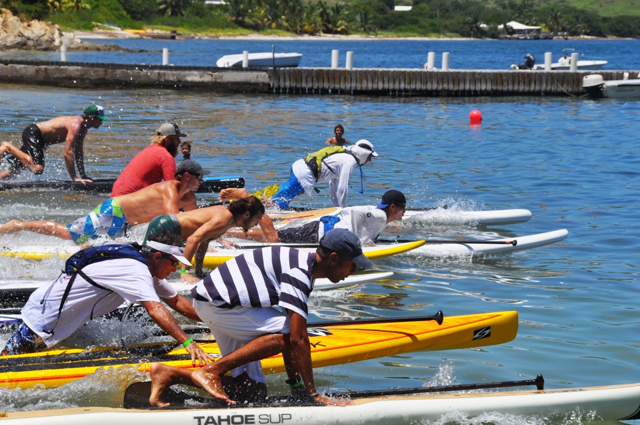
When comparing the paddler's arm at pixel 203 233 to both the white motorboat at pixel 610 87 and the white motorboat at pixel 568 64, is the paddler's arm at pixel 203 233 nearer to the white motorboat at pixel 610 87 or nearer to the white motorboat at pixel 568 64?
the white motorboat at pixel 610 87

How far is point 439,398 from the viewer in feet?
17.7

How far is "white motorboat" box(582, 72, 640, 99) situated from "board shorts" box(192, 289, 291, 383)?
28625mm

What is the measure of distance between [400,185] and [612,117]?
14123 millimetres

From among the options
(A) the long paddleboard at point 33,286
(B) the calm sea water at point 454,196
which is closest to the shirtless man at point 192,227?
(A) the long paddleboard at point 33,286

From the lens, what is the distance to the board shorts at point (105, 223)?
862 cm

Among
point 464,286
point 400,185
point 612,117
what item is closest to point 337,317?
point 464,286

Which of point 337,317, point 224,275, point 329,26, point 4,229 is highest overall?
point 329,26

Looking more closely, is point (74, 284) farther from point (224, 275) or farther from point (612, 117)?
point (612, 117)

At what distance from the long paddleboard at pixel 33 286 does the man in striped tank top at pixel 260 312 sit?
1.87 metres

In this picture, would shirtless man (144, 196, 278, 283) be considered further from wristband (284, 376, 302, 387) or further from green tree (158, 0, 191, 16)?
green tree (158, 0, 191, 16)

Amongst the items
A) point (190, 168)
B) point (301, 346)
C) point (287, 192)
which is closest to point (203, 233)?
point (190, 168)

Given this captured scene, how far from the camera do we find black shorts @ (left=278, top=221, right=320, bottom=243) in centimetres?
990

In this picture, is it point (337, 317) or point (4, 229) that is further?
point (4, 229)

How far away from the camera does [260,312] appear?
486cm
